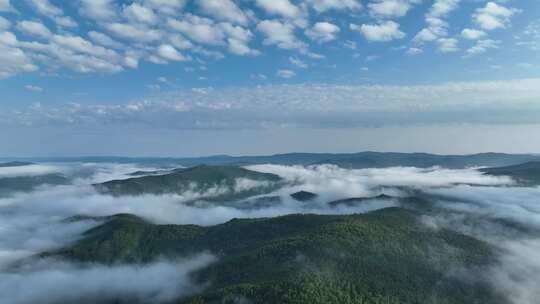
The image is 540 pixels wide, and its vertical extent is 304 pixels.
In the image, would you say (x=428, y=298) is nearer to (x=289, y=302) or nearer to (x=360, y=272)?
(x=360, y=272)

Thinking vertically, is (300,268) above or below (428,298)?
above

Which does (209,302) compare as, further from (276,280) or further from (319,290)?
(319,290)

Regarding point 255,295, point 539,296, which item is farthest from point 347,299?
point 539,296

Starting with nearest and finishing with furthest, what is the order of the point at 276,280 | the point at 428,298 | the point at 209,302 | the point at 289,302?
the point at 289,302 < the point at 209,302 < the point at 276,280 < the point at 428,298

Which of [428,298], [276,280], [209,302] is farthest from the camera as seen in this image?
[428,298]

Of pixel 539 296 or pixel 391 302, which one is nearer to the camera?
pixel 391 302

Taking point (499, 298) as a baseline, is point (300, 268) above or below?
above

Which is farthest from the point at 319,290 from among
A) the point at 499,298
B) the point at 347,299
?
the point at 499,298

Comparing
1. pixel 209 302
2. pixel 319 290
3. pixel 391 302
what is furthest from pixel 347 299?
pixel 209 302

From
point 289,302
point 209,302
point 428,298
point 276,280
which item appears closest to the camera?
point 289,302

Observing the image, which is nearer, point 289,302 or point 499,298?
point 289,302
